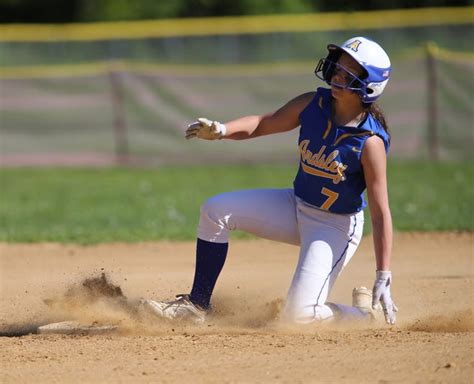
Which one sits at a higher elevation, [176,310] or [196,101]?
[176,310]

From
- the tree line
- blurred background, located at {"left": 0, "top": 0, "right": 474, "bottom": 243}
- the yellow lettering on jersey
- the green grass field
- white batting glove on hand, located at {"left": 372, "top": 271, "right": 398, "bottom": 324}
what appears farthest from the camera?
the tree line

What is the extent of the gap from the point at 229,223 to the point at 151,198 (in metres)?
5.68

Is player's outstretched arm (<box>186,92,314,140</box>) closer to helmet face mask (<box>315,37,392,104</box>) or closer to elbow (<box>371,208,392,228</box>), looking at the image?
helmet face mask (<box>315,37,392,104</box>)

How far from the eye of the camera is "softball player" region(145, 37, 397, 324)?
4.69 meters

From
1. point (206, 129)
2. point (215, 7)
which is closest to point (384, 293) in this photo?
point (206, 129)

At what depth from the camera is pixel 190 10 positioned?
1973 centimetres

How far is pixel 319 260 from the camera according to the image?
4883mm

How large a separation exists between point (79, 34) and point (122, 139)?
10.3 feet

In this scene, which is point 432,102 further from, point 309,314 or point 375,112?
point 309,314

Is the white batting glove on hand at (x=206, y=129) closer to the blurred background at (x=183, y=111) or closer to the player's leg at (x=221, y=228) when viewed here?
the player's leg at (x=221, y=228)

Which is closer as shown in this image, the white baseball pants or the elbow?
the elbow

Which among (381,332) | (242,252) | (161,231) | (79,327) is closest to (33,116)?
(161,231)

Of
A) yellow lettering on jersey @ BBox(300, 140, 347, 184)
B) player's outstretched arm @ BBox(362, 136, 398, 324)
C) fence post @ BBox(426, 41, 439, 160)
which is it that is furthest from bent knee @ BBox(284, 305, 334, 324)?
fence post @ BBox(426, 41, 439, 160)

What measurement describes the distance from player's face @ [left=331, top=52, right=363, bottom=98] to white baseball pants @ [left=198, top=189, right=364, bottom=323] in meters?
0.69
